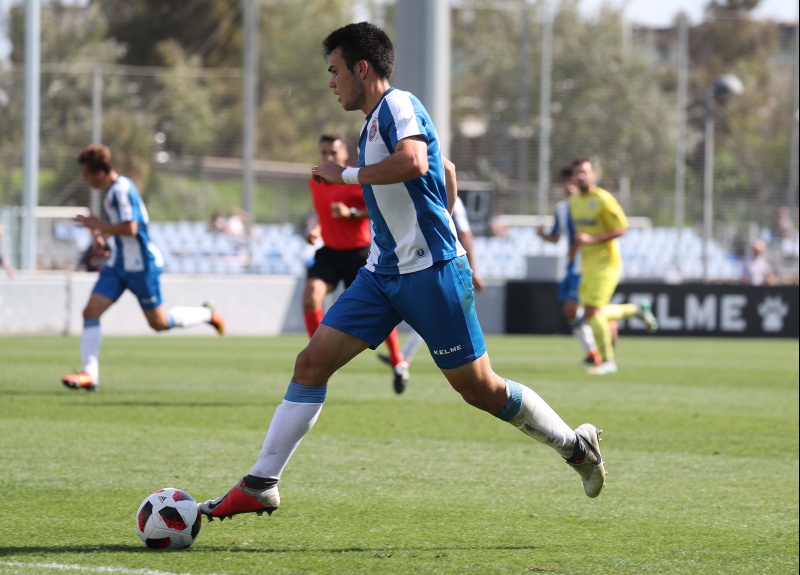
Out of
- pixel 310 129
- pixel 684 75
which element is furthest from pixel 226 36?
pixel 684 75

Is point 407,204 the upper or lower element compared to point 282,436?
upper

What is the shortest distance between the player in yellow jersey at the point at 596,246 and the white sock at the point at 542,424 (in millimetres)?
8578

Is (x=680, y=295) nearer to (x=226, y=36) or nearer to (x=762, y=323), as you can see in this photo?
(x=762, y=323)

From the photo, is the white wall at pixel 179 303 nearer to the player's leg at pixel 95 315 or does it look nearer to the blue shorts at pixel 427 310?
the player's leg at pixel 95 315

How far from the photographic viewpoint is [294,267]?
25.1 m

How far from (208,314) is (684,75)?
61.9ft

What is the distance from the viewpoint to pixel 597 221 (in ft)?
47.9

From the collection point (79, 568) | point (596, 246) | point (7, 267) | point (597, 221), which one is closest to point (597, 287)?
point (596, 246)

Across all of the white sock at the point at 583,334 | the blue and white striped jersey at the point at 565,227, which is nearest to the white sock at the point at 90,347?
the blue and white striped jersey at the point at 565,227

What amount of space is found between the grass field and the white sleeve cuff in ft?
5.08

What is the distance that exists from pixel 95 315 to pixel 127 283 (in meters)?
Answer: 0.39

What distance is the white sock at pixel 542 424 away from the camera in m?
5.82

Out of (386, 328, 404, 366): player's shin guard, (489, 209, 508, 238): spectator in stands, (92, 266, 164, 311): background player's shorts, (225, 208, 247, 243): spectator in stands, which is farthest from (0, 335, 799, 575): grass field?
(489, 209, 508, 238): spectator in stands

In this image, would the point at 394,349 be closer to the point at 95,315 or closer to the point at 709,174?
the point at 95,315
